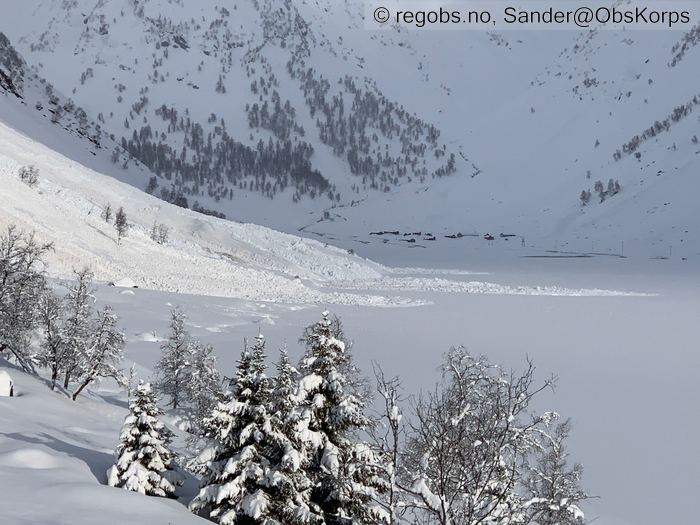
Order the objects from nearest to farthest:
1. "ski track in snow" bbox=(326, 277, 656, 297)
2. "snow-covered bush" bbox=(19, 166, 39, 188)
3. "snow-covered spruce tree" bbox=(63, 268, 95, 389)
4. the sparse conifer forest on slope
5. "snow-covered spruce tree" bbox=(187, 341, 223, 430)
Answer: the sparse conifer forest on slope
"snow-covered spruce tree" bbox=(63, 268, 95, 389)
"snow-covered spruce tree" bbox=(187, 341, 223, 430)
"snow-covered bush" bbox=(19, 166, 39, 188)
"ski track in snow" bbox=(326, 277, 656, 297)

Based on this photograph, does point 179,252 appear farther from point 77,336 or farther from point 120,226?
point 77,336

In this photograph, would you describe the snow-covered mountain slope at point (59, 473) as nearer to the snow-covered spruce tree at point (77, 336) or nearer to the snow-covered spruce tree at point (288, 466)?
the snow-covered spruce tree at point (288, 466)

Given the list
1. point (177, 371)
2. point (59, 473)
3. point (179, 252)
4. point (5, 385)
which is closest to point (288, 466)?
point (59, 473)

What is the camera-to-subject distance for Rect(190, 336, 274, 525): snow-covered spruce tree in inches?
459

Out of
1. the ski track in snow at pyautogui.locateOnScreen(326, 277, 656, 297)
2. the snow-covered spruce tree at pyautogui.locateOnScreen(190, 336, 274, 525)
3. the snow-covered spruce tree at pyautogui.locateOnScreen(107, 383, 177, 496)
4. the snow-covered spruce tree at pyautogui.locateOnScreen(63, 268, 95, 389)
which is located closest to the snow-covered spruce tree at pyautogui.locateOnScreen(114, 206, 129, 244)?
the ski track in snow at pyautogui.locateOnScreen(326, 277, 656, 297)

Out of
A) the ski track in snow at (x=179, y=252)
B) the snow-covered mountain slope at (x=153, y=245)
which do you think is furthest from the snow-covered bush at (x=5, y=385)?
the snow-covered mountain slope at (x=153, y=245)

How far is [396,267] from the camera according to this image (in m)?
117

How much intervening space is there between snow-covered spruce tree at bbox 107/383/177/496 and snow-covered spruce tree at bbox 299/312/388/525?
340 centimetres

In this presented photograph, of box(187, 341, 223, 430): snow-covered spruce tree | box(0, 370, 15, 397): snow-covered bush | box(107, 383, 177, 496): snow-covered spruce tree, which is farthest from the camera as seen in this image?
box(187, 341, 223, 430): snow-covered spruce tree

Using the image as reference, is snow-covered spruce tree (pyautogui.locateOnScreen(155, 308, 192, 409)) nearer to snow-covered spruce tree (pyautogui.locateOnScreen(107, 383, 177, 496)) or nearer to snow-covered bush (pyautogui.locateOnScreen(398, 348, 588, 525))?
snow-covered spruce tree (pyautogui.locateOnScreen(107, 383, 177, 496))

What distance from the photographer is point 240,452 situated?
39.5ft

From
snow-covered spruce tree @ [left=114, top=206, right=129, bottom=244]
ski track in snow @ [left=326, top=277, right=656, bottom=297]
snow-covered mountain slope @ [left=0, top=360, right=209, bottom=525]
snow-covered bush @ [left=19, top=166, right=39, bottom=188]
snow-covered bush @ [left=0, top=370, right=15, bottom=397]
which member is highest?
snow-covered bush @ [left=19, top=166, right=39, bottom=188]

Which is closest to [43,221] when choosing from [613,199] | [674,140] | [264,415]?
[264,415]

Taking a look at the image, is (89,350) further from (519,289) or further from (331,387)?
(519,289)
